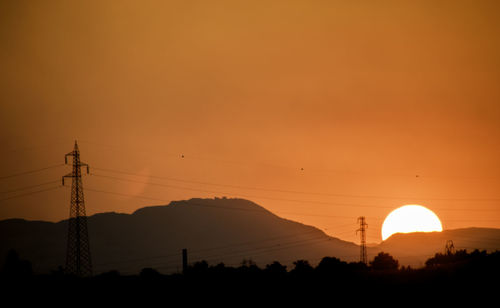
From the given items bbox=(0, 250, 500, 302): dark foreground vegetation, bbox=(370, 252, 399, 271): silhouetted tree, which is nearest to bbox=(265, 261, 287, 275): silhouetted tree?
bbox=(0, 250, 500, 302): dark foreground vegetation

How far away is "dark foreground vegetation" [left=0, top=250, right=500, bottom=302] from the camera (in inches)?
3223

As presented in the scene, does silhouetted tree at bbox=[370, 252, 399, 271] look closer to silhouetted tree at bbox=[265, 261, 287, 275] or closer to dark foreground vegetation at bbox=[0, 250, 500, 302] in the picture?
silhouetted tree at bbox=[265, 261, 287, 275]

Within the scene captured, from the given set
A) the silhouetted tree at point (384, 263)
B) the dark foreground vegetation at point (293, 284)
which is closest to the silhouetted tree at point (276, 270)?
the dark foreground vegetation at point (293, 284)

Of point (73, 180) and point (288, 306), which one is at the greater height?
→ point (73, 180)

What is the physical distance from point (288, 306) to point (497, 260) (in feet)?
107

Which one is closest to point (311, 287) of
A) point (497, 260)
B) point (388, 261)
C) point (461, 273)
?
point (461, 273)

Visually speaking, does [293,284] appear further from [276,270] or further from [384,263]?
[384,263]

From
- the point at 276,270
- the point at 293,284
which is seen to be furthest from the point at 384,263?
the point at 293,284

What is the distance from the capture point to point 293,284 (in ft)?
315

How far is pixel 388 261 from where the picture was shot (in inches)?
6949

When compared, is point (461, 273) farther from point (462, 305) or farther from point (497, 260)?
point (462, 305)

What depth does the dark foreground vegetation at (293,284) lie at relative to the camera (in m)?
81.9

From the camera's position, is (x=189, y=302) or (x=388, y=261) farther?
(x=388, y=261)

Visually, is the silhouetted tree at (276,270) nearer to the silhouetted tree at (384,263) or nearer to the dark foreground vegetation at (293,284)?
the dark foreground vegetation at (293,284)
